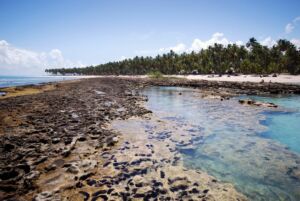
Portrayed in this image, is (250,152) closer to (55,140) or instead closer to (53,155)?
(53,155)

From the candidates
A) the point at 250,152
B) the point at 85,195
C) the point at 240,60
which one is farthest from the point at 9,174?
the point at 240,60

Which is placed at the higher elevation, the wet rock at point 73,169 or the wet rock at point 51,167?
the wet rock at point 51,167

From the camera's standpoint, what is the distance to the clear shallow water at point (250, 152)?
867 centimetres

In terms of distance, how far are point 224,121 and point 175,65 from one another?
14304cm

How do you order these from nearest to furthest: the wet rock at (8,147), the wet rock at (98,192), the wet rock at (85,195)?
1. the wet rock at (85,195)
2. the wet rock at (98,192)
3. the wet rock at (8,147)

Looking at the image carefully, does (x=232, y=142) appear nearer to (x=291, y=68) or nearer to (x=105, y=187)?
(x=105, y=187)

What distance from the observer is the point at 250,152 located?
40.5 feet

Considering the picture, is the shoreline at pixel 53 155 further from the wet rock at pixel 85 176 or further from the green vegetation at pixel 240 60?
the green vegetation at pixel 240 60

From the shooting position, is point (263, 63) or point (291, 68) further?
point (263, 63)

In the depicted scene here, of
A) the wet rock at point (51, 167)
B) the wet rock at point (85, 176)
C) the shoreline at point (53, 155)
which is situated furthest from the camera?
the wet rock at point (51, 167)

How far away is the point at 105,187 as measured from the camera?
785 centimetres

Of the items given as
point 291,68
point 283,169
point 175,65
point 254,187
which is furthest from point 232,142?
point 175,65

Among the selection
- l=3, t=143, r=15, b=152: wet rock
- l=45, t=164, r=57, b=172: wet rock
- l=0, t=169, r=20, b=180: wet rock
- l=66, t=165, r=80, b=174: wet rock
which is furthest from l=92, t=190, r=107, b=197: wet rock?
l=3, t=143, r=15, b=152: wet rock

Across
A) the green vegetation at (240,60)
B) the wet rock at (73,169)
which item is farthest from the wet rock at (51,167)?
the green vegetation at (240,60)
